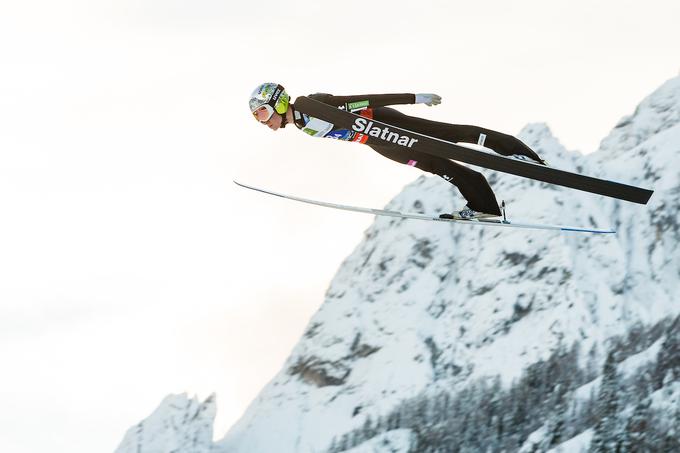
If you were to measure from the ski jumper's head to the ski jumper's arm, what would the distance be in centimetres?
48

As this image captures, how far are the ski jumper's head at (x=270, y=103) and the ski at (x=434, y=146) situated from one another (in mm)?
272

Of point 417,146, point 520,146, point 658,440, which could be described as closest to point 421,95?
point 417,146

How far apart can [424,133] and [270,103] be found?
8.82 feet

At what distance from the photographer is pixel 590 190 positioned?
17.9 meters

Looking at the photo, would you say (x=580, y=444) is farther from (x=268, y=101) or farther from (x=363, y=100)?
(x=268, y=101)

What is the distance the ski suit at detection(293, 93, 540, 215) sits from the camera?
17469mm

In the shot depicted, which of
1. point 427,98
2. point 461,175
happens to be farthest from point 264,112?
point 461,175

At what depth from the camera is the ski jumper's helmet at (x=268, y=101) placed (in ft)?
56.9

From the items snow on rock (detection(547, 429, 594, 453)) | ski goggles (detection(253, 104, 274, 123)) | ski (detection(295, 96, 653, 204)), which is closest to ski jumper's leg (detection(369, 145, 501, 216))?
ski (detection(295, 96, 653, 204))

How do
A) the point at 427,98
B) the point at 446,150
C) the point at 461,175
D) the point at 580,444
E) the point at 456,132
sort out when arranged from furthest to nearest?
the point at 580,444 < the point at 461,175 < the point at 456,132 < the point at 446,150 < the point at 427,98

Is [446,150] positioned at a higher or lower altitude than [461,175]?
higher

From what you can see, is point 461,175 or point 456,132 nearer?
point 456,132

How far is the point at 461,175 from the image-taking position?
1841cm

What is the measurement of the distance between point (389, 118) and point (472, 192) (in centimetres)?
192
